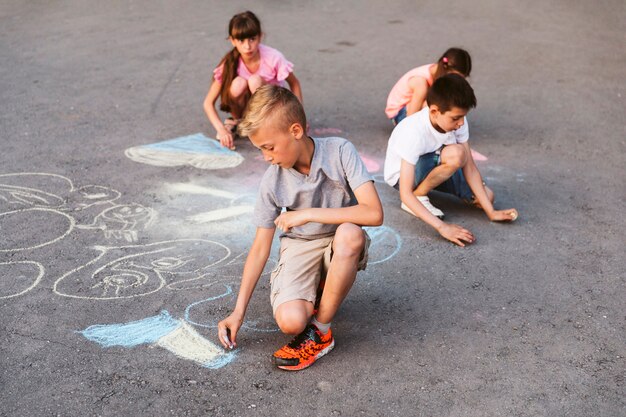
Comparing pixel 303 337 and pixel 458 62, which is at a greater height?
pixel 458 62

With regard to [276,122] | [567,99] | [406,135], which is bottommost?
[567,99]

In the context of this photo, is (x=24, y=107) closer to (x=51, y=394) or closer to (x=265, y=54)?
(x=265, y=54)

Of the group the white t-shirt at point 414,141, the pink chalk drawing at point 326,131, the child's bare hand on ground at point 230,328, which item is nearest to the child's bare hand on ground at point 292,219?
the child's bare hand on ground at point 230,328

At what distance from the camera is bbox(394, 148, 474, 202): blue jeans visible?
4.28m

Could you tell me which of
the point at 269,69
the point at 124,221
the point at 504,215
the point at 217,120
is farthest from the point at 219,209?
the point at 504,215

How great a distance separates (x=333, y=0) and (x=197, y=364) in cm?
866

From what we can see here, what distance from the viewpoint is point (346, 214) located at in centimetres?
289

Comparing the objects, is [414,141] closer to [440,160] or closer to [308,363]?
[440,160]

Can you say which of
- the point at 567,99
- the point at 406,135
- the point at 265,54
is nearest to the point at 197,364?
the point at 406,135

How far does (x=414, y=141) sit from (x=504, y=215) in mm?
680

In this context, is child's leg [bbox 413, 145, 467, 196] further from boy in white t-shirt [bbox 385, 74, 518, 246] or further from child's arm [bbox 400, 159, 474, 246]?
child's arm [bbox 400, 159, 474, 246]

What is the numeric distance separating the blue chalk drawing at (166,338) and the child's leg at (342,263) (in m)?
0.47

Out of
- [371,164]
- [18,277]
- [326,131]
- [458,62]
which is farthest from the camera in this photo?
[326,131]

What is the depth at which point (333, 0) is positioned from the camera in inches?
421
